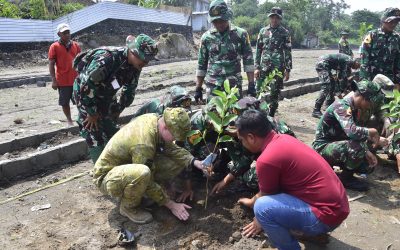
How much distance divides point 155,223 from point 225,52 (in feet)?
8.14

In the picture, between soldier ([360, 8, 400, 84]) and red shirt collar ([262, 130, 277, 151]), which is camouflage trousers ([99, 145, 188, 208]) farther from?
soldier ([360, 8, 400, 84])

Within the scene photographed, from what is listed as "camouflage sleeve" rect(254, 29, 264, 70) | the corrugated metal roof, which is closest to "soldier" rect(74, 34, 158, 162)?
"camouflage sleeve" rect(254, 29, 264, 70)

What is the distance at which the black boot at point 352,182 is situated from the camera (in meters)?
4.03

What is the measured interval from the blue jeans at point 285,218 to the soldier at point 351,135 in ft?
4.72

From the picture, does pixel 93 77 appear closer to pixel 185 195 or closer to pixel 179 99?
pixel 179 99

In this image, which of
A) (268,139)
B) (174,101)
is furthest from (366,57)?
(268,139)

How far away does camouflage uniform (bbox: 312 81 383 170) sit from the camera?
368 cm

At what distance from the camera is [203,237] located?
3.20m

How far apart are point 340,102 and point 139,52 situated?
208 cm

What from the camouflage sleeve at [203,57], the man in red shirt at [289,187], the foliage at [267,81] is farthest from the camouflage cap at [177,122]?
the foliage at [267,81]

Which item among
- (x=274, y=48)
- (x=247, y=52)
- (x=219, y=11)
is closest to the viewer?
(x=219, y=11)

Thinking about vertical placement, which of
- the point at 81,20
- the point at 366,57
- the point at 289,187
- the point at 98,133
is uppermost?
the point at 81,20

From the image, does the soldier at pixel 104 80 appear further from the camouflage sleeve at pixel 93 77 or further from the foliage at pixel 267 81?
the foliage at pixel 267 81

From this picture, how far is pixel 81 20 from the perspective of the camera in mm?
20188
